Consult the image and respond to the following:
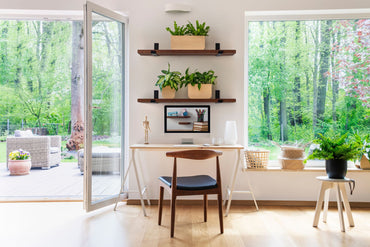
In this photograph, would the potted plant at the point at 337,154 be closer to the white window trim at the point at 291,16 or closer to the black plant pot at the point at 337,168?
the black plant pot at the point at 337,168

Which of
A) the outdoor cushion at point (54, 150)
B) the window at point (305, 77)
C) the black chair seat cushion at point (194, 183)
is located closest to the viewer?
the black chair seat cushion at point (194, 183)

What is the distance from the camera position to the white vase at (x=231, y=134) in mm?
3537

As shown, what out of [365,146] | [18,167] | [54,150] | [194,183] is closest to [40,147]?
[54,150]

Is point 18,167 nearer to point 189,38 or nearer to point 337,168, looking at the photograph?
point 189,38

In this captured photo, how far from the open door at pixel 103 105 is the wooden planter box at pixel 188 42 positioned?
67cm

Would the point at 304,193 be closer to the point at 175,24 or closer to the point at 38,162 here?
the point at 175,24

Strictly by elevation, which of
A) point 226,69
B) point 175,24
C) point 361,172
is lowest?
point 361,172

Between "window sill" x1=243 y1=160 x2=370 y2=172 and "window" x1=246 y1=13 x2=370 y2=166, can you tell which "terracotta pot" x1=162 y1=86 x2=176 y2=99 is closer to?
"window" x1=246 y1=13 x2=370 y2=166

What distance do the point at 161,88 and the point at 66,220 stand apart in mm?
1680

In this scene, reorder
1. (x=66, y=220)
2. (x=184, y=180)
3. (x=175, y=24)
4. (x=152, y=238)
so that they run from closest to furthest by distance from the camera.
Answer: (x=152, y=238) < (x=184, y=180) < (x=66, y=220) < (x=175, y=24)

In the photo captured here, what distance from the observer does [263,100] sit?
12.9ft

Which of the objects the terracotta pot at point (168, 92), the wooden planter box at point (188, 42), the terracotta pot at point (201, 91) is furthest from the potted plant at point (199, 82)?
the wooden planter box at point (188, 42)

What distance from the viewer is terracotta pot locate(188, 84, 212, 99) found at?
358cm

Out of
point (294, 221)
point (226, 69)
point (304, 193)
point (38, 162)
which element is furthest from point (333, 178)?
point (38, 162)
